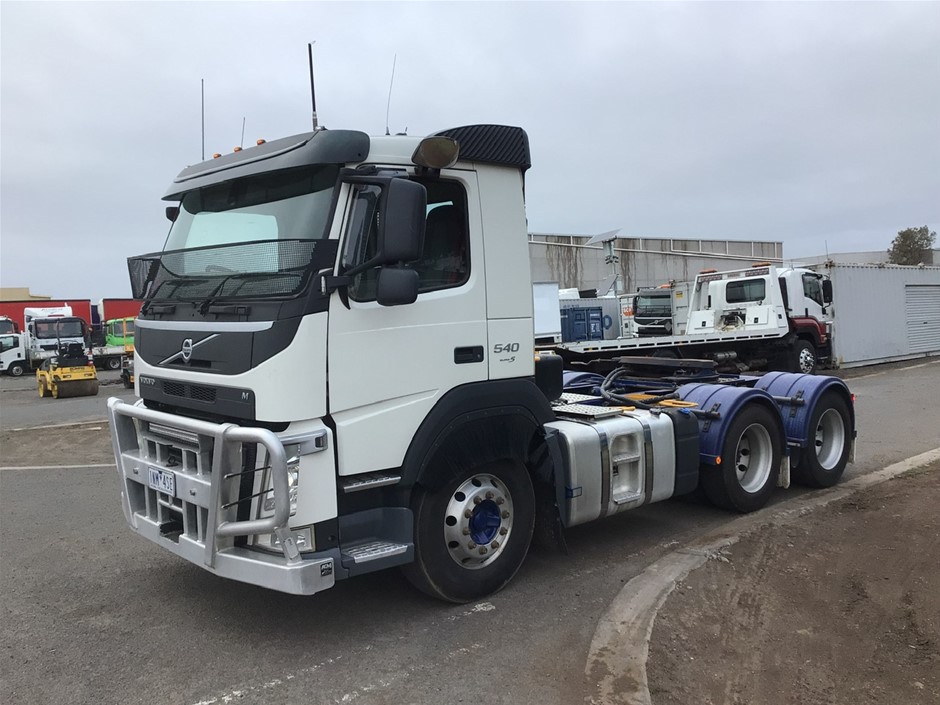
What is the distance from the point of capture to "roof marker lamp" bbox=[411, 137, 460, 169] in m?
4.04

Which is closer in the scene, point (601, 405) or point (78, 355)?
point (601, 405)

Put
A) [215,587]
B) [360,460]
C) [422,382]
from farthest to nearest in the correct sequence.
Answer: [215,587] → [422,382] → [360,460]

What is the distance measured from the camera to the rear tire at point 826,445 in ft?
22.9

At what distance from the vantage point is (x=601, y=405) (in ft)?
20.5

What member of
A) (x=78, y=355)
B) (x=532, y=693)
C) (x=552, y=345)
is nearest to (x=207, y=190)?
(x=532, y=693)

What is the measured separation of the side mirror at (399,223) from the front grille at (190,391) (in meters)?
1.25

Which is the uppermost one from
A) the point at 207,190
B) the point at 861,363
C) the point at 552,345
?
the point at 207,190

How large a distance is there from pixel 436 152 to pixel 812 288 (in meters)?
16.3

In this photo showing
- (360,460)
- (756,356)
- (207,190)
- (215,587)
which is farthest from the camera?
(756,356)

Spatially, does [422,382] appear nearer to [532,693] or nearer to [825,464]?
[532,693]

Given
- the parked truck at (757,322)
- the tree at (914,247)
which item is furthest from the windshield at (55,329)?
the tree at (914,247)

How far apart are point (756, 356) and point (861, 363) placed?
19.5 feet

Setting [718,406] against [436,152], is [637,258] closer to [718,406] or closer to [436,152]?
[718,406]

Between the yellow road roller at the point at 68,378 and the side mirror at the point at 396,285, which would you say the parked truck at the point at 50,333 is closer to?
the yellow road roller at the point at 68,378
